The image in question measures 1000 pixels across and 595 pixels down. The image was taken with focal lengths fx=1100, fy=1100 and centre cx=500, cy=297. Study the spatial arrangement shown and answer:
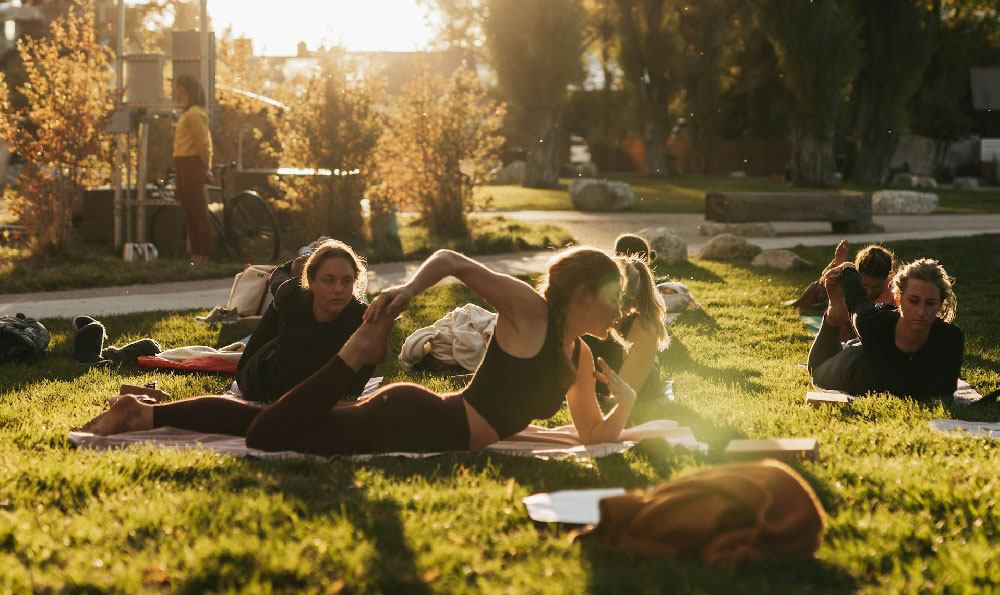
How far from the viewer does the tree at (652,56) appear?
3784cm

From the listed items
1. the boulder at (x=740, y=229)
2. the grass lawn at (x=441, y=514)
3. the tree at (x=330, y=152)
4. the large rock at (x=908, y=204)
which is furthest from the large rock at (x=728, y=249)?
the large rock at (x=908, y=204)

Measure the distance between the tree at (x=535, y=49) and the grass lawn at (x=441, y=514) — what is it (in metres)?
26.2

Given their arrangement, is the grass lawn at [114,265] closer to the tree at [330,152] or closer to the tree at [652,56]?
the tree at [330,152]

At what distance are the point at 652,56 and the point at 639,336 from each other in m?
33.5

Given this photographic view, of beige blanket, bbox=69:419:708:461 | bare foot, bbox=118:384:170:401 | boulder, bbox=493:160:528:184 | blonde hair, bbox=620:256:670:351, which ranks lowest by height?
beige blanket, bbox=69:419:708:461

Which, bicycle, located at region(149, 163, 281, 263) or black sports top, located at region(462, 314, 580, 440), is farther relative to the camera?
bicycle, located at region(149, 163, 281, 263)

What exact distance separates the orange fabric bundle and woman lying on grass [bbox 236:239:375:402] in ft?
8.36

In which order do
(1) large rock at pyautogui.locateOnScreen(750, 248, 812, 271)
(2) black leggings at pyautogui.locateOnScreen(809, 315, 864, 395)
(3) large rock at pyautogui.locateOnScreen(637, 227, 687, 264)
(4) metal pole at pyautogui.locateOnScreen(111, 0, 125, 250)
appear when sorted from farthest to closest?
(3) large rock at pyautogui.locateOnScreen(637, 227, 687, 264) < (1) large rock at pyautogui.locateOnScreen(750, 248, 812, 271) < (4) metal pole at pyautogui.locateOnScreen(111, 0, 125, 250) < (2) black leggings at pyautogui.locateOnScreen(809, 315, 864, 395)

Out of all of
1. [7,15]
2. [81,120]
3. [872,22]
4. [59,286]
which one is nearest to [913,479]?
[59,286]

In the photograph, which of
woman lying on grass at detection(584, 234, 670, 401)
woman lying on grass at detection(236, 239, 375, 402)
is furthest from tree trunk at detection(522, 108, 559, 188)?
woman lying on grass at detection(236, 239, 375, 402)

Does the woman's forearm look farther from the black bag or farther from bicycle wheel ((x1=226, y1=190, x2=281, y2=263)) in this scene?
bicycle wheel ((x1=226, y1=190, x2=281, y2=263))

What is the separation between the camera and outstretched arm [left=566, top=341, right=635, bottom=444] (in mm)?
5434

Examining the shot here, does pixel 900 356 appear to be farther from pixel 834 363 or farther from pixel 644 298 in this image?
pixel 644 298

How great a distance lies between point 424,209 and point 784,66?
19295 mm
